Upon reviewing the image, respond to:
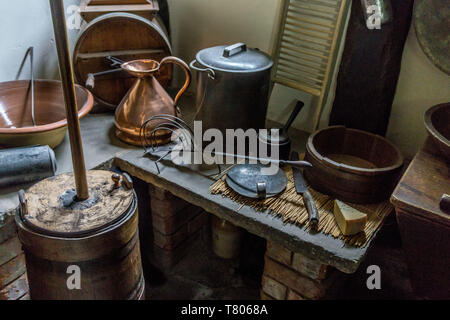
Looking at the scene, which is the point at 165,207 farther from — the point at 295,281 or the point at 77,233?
the point at 77,233

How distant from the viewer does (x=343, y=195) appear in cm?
179

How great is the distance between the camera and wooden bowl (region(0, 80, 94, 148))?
195 centimetres

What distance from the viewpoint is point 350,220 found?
1575 millimetres

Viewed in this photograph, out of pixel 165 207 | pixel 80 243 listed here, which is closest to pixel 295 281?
pixel 165 207

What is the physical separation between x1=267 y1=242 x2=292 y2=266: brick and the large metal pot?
636mm

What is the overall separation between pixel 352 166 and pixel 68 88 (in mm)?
1291

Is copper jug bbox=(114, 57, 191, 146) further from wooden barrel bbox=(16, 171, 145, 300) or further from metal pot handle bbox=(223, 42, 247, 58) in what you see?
wooden barrel bbox=(16, 171, 145, 300)

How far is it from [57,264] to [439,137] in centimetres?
143

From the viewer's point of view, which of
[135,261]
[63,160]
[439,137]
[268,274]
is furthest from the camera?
[63,160]

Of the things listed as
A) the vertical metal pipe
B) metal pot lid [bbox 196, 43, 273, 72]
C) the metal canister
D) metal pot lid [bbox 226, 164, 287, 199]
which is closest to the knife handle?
metal pot lid [bbox 226, 164, 287, 199]
